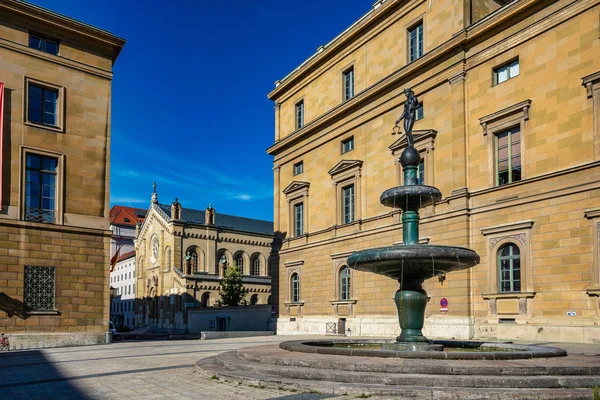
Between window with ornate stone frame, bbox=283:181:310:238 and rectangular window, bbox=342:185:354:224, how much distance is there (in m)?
4.07

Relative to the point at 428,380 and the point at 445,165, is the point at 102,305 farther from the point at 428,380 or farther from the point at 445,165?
the point at 428,380

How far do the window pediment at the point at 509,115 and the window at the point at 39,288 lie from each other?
20193 millimetres

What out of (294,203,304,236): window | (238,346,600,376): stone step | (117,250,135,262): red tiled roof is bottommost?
(238,346,600,376): stone step

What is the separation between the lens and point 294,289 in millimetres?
40656

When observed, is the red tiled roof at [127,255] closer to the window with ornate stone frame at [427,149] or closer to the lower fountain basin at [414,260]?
the window with ornate stone frame at [427,149]

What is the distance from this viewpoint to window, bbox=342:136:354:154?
35.8 m

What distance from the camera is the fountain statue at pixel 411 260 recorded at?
13344 millimetres

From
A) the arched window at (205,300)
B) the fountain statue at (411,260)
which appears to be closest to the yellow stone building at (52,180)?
the fountain statue at (411,260)

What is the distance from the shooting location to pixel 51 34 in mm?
26875

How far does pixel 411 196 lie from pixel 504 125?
41.6 feet

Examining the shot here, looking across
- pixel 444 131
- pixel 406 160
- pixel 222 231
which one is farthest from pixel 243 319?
pixel 406 160

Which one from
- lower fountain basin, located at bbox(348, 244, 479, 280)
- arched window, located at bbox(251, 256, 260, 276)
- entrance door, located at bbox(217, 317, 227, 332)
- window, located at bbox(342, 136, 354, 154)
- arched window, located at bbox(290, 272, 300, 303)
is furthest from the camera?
arched window, located at bbox(251, 256, 260, 276)

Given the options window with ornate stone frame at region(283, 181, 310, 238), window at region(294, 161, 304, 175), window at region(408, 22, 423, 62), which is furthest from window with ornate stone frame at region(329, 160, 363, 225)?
window at region(408, 22, 423, 62)

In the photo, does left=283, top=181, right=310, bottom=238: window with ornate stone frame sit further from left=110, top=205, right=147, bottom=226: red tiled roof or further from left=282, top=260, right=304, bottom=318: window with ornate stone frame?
left=110, top=205, right=147, bottom=226: red tiled roof
